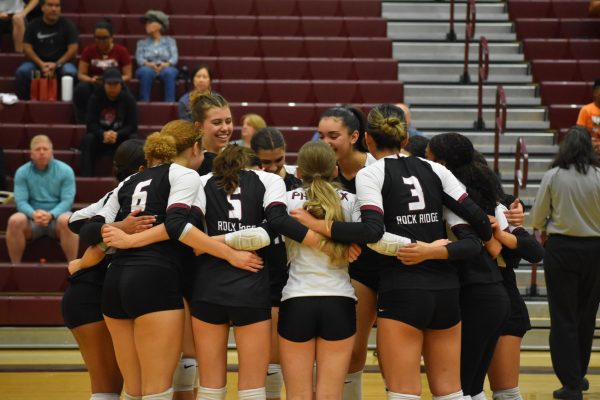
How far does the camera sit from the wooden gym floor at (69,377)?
236 inches

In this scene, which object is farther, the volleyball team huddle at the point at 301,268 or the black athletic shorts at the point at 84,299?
the black athletic shorts at the point at 84,299

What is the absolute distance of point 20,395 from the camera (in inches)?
235

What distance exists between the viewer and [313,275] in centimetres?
420

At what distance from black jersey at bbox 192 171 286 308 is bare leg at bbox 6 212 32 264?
3.86 metres

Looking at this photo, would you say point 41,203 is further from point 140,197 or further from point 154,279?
point 154,279

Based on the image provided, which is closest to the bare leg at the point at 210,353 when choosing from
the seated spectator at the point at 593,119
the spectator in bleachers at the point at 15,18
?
the seated spectator at the point at 593,119

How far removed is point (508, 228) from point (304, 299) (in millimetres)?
1163

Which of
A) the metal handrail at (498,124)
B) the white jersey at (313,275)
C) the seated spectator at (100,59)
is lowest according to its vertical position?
the white jersey at (313,275)

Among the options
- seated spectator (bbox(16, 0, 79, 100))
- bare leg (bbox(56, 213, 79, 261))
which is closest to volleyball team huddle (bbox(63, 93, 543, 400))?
bare leg (bbox(56, 213, 79, 261))

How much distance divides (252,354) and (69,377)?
2.64 m

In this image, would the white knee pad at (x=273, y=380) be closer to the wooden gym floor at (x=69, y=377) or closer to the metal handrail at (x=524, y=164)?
the wooden gym floor at (x=69, y=377)

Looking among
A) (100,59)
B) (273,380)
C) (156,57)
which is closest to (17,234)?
(100,59)

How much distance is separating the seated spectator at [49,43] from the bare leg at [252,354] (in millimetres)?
6071

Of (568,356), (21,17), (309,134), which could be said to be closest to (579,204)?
(568,356)
